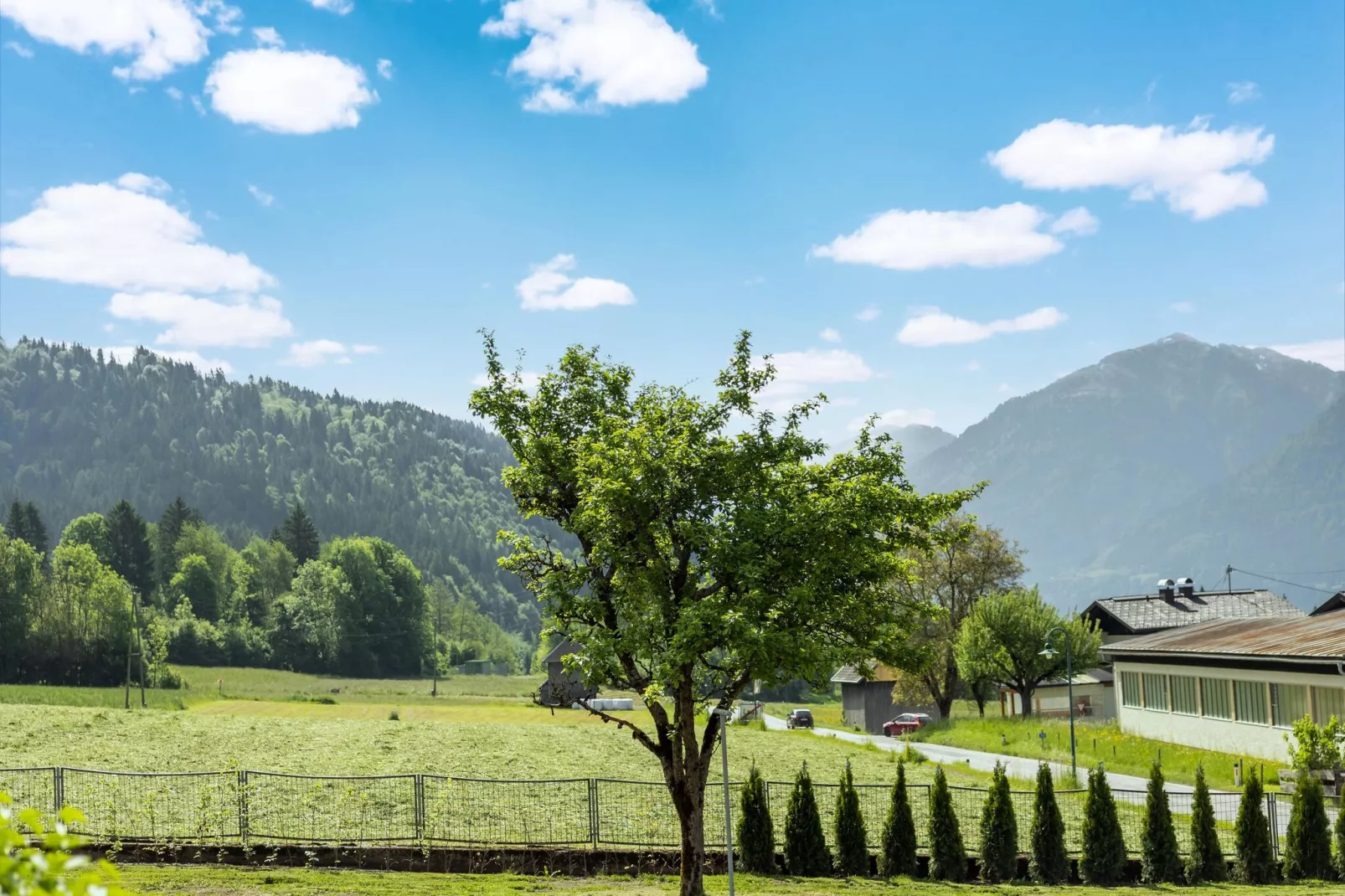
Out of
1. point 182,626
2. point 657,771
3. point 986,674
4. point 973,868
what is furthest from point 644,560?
point 182,626

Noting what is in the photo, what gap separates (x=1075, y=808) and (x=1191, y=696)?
19.0 meters

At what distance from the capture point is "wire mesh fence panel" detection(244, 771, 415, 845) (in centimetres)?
2350

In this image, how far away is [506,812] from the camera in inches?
1082

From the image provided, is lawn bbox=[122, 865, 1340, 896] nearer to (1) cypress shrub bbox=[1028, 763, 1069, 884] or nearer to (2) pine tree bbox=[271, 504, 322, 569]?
(1) cypress shrub bbox=[1028, 763, 1069, 884]

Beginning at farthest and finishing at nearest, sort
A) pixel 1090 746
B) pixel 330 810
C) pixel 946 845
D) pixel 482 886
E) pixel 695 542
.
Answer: pixel 1090 746
pixel 330 810
pixel 946 845
pixel 482 886
pixel 695 542

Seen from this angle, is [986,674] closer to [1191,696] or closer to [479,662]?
[1191,696]

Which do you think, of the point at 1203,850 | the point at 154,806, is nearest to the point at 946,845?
the point at 1203,850

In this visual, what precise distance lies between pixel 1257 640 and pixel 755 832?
89.4 feet

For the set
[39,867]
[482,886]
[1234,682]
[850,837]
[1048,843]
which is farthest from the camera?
[1234,682]

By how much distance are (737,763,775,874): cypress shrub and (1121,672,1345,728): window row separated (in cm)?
2254

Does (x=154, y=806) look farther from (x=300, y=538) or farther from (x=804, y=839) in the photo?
(x=300, y=538)

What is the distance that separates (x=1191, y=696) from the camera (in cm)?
4456

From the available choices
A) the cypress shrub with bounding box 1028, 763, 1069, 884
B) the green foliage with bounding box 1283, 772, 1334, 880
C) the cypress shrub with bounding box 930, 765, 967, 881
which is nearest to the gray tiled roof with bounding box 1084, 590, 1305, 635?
the green foliage with bounding box 1283, 772, 1334, 880

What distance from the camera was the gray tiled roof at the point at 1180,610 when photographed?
7025 centimetres
